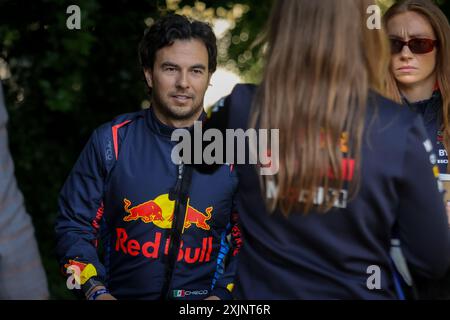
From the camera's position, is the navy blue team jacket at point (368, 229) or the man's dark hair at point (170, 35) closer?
the navy blue team jacket at point (368, 229)

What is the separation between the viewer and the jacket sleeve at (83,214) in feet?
10.5

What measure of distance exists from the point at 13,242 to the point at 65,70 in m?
3.89

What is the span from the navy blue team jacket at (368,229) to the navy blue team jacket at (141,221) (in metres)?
0.99

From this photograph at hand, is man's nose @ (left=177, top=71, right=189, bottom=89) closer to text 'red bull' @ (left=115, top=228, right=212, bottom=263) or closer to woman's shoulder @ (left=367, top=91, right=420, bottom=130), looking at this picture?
text 'red bull' @ (left=115, top=228, right=212, bottom=263)

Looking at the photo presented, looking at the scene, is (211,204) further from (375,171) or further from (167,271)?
(375,171)

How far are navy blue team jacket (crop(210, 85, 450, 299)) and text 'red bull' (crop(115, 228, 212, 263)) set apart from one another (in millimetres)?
979

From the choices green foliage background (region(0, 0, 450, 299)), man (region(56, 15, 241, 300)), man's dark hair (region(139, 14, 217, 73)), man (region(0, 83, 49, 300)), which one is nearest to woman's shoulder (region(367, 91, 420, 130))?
man (region(0, 83, 49, 300))

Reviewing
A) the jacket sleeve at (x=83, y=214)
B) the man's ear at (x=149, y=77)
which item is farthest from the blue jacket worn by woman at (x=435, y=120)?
the jacket sleeve at (x=83, y=214)

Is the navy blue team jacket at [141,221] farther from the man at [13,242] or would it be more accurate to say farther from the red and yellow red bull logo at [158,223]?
the man at [13,242]

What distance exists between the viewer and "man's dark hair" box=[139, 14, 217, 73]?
3684 millimetres

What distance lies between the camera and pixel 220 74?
731 cm

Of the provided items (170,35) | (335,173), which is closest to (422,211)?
(335,173)
